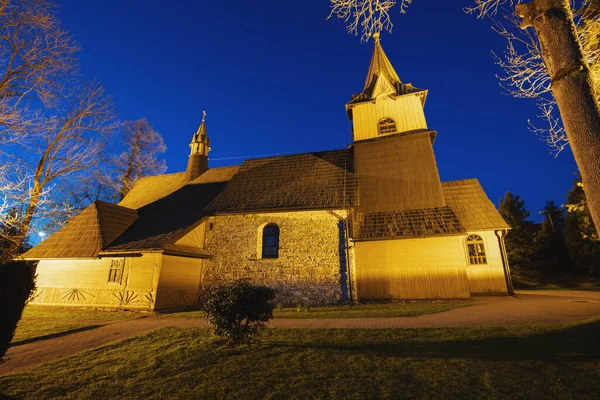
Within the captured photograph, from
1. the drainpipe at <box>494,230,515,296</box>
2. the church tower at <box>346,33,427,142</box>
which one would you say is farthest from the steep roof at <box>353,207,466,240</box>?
the church tower at <box>346,33,427,142</box>

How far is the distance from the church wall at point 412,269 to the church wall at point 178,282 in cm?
862

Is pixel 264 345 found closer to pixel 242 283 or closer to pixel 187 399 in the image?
pixel 242 283

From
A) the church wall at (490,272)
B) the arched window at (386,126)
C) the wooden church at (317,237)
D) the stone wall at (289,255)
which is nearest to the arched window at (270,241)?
the wooden church at (317,237)

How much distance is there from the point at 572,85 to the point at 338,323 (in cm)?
817

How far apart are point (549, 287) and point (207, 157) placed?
31368 mm

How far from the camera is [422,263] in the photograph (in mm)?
13695

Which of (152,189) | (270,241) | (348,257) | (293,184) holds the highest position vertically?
(152,189)

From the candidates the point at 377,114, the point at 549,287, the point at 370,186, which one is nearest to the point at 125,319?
the point at 370,186

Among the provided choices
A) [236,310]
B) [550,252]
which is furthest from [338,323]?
[550,252]

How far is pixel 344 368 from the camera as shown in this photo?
5082mm

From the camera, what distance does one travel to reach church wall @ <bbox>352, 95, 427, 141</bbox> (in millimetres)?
17750

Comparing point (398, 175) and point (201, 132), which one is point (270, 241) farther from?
point (201, 132)

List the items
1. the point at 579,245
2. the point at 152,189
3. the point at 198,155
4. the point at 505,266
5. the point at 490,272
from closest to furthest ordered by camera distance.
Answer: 1. the point at 505,266
2. the point at 490,272
3. the point at 152,189
4. the point at 198,155
5. the point at 579,245

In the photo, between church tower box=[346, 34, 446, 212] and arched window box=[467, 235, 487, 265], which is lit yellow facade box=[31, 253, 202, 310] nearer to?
church tower box=[346, 34, 446, 212]
